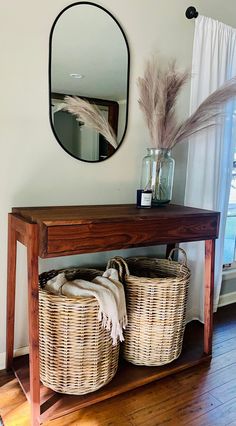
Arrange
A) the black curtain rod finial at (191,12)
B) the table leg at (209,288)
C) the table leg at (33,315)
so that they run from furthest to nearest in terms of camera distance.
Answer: the black curtain rod finial at (191,12)
the table leg at (209,288)
the table leg at (33,315)

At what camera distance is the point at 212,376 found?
1.72 meters

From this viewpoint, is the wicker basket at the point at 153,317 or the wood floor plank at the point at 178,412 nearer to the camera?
the wood floor plank at the point at 178,412

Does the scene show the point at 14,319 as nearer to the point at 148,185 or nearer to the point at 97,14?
the point at 148,185

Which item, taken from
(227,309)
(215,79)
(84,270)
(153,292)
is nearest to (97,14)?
(215,79)

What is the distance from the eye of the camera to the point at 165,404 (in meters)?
1.50

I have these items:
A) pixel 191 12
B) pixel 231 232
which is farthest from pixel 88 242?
pixel 231 232

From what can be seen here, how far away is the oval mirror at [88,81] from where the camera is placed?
1.64 metres

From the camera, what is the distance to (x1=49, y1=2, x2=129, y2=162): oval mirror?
5.39 ft

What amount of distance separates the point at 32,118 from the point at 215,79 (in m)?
1.23

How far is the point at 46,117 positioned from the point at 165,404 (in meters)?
1.48

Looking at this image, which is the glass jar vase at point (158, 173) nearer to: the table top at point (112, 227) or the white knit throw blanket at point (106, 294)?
the table top at point (112, 227)

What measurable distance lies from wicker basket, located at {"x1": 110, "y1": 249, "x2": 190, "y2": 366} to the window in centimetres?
103

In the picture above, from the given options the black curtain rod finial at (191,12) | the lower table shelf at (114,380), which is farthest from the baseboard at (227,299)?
the black curtain rod finial at (191,12)

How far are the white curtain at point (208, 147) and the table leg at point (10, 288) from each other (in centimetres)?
116
